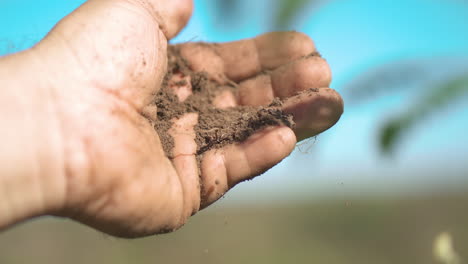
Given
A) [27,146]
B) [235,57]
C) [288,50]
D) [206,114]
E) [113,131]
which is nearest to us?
[27,146]

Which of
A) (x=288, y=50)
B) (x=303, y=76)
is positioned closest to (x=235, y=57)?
(x=288, y=50)

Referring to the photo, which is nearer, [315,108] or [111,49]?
[111,49]

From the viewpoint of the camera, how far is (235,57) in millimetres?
2273

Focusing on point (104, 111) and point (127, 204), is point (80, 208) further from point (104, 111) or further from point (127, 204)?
point (104, 111)

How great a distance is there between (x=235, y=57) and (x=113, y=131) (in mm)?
1121

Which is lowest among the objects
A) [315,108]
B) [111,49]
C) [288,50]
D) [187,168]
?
[187,168]

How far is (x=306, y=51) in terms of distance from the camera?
83.4 inches

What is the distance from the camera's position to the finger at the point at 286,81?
197 centimetres

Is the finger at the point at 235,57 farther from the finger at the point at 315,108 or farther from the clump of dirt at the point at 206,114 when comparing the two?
the finger at the point at 315,108

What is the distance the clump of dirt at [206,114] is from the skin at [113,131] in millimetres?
45

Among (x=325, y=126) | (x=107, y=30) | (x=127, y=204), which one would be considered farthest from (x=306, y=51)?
(x=127, y=204)

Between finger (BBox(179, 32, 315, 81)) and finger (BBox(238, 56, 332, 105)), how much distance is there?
7 centimetres

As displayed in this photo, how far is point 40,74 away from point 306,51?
144 cm

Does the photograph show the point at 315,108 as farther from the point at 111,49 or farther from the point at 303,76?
the point at 111,49
